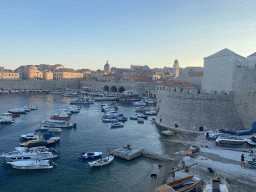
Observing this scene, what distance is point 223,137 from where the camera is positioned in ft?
60.2

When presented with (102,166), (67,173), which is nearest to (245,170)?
(102,166)

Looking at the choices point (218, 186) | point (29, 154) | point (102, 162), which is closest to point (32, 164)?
point (29, 154)

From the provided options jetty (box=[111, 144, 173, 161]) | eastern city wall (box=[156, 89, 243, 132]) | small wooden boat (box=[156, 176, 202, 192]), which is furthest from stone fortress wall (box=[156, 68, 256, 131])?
small wooden boat (box=[156, 176, 202, 192])

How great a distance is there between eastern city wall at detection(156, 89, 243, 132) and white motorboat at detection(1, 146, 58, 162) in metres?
13.5

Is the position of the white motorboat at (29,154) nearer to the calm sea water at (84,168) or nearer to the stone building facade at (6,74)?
the calm sea water at (84,168)

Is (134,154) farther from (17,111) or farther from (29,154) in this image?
(17,111)

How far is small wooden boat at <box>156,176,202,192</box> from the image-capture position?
36.3 ft

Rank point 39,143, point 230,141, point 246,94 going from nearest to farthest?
point 230,141, point 39,143, point 246,94

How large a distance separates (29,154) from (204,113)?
1707cm

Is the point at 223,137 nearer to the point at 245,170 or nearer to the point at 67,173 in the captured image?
the point at 245,170

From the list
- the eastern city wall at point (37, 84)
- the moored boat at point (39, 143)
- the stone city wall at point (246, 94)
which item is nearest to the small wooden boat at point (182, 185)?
the moored boat at point (39, 143)

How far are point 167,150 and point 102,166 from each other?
6.03m

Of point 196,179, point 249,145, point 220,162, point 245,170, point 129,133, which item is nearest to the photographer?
point 196,179

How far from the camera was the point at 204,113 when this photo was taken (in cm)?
2281
